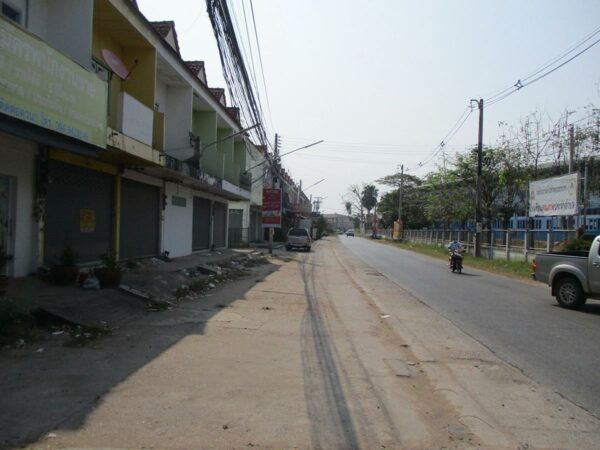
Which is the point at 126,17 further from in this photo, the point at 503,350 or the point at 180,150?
the point at 503,350

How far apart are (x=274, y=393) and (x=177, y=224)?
1600 centimetres

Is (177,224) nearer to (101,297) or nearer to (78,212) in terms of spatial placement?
(78,212)

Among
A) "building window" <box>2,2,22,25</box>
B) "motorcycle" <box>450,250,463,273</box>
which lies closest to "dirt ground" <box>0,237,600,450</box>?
"building window" <box>2,2,22,25</box>

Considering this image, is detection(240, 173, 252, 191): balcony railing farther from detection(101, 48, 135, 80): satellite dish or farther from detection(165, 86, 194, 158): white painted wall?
detection(101, 48, 135, 80): satellite dish

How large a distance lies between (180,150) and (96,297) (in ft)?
32.5

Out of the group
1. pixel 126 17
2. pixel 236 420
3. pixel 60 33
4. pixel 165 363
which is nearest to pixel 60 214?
pixel 60 33

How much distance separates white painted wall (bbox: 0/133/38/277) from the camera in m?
9.86

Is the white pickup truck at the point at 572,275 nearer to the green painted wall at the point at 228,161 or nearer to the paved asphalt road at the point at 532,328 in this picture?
the paved asphalt road at the point at 532,328

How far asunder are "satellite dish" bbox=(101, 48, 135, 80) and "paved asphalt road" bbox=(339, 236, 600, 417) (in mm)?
9637

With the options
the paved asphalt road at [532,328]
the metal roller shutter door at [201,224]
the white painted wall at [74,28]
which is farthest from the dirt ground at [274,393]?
the metal roller shutter door at [201,224]

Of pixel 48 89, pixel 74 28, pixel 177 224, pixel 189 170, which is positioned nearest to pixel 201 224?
pixel 177 224

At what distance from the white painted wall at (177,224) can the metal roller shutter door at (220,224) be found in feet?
15.8

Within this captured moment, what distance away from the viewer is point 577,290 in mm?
11914

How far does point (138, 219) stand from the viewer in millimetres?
16719
